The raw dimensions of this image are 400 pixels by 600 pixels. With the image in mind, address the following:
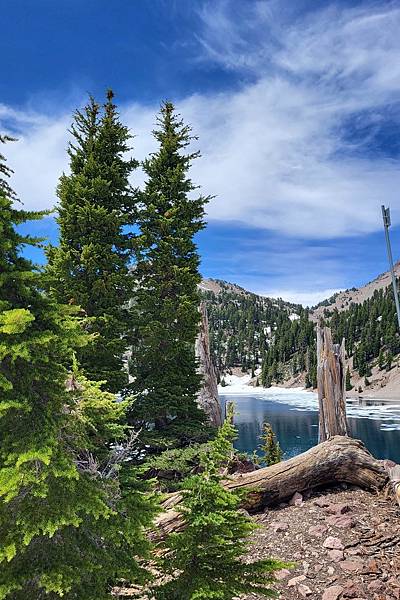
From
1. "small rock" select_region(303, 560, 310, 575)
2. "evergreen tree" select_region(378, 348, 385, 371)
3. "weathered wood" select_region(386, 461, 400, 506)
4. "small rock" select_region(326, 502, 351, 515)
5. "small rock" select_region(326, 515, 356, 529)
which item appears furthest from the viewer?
"evergreen tree" select_region(378, 348, 385, 371)

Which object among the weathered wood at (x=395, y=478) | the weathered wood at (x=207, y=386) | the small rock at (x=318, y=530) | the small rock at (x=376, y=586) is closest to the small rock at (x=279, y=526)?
the small rock at (x=318, y=530)

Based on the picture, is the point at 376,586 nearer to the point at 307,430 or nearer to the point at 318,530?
the point at 318,530

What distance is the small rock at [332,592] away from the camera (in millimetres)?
6908

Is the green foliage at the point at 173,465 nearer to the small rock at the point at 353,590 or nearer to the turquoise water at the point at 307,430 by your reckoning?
the small rock at the point at 353,590

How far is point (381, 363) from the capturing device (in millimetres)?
134125

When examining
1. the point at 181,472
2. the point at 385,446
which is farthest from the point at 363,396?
the point at 181,472

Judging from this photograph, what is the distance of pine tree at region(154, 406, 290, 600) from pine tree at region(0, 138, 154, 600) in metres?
0.48

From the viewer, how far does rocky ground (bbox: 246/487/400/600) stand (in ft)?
23.4

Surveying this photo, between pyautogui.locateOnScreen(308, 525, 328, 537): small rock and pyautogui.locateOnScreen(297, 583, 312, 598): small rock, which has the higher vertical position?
pyautogui.locateOnScreen(308, 525, 328, 537): small rock

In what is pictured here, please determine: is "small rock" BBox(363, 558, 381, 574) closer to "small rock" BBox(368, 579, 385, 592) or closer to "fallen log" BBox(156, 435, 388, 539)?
"small rock" BBox(368, 579, 385, 592)

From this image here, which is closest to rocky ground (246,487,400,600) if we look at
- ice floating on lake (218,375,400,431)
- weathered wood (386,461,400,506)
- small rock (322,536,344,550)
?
small rock (322,536,344,550)

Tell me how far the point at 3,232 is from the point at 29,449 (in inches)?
93.2

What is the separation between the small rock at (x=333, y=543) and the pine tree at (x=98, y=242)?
7832mm

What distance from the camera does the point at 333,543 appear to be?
839 cm
